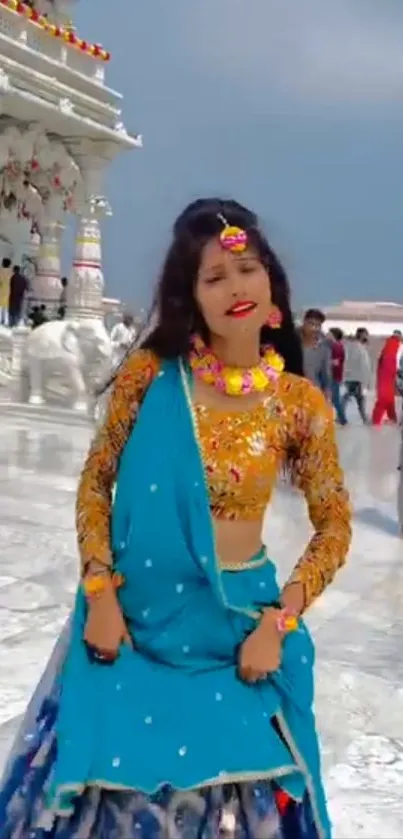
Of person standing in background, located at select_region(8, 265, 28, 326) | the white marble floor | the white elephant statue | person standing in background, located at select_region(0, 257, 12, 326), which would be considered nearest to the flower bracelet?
the white marble floor

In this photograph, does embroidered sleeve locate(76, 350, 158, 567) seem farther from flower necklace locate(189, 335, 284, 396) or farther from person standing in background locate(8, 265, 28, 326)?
person standing in background locate(8, 265, 28, 326)

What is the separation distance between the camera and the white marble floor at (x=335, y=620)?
8.97 ft

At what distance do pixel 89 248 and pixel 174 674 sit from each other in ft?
45.5

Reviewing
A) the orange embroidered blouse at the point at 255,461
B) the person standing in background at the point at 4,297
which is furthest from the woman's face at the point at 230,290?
the person standing in background at the point at 4,297

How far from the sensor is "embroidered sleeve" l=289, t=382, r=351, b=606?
1.75 meters

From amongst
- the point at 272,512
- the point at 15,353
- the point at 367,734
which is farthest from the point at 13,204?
the point at 367,734

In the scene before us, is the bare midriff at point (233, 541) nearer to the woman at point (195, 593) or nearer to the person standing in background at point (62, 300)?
the woman at point (195, 593)

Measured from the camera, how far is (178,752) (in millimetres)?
1592

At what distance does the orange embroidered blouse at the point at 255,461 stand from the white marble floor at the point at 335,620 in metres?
0.96

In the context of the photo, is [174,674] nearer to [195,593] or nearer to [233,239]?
[195,593]

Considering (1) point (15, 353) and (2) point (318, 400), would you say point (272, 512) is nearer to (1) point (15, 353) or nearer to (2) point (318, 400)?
(2) point (318, 400)

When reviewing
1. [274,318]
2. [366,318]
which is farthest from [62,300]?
[366,318]

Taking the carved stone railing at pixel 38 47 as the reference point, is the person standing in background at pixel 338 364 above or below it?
below

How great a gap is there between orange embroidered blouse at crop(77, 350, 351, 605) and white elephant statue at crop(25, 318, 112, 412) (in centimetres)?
1035
